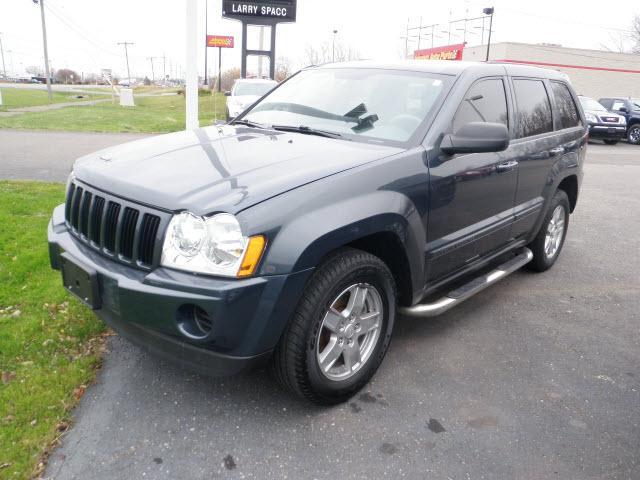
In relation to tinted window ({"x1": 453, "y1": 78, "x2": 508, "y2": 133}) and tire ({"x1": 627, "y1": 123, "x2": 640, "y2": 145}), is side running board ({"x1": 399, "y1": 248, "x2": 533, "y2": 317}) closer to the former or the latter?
tinted window ({"x1": 453, "y1": 78, "x2": 508, "y2": 133})

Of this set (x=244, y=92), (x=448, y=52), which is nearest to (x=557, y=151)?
(x=244, y=92)

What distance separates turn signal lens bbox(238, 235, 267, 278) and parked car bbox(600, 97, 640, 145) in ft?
72.5

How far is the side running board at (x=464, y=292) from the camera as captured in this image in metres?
3.34

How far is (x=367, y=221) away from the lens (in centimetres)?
274

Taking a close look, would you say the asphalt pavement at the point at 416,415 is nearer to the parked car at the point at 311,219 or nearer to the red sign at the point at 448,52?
the parked car at the point at 311,219

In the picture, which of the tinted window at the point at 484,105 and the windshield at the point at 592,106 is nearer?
the tinted window at the point at 484,105

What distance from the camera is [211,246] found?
7.78 feet

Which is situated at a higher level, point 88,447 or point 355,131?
point 355,131

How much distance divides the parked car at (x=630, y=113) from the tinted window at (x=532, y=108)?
61.9 feet

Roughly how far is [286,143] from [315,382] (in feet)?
4.59

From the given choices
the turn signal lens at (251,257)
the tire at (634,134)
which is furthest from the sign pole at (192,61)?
Answer: the tire at (634,134)

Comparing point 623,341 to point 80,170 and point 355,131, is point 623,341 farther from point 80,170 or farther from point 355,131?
point 80,170

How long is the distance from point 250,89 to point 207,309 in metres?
15.2

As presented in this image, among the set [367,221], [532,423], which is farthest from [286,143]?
[532,423]
